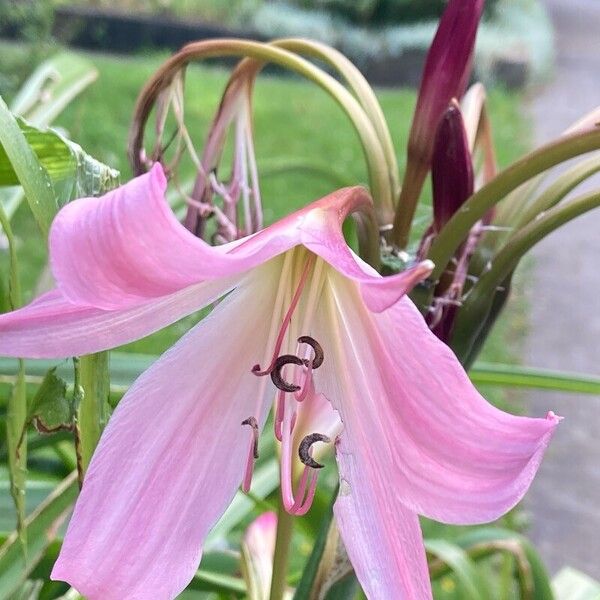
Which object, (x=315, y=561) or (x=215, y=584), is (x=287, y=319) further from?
(x=215, y=584)

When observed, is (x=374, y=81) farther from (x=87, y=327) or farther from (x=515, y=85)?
(x=87, y=327)

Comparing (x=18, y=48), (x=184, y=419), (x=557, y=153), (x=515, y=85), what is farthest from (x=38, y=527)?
(x=515, y=85)

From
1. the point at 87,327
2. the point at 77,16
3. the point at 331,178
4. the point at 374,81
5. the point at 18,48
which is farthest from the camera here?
the point at 374,81

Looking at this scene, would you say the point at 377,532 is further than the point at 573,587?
No

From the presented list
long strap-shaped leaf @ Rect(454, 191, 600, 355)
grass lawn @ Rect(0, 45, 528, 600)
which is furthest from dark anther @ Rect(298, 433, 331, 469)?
grass lawn @ Rect(0, 45, 528, 600)

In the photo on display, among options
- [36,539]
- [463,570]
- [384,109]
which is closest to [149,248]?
[36,539]

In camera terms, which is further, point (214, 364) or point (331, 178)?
point (331, 178)

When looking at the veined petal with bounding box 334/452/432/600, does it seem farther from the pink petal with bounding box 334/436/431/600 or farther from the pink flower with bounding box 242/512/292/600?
the pink flower with bounding box 242/512/292/600
